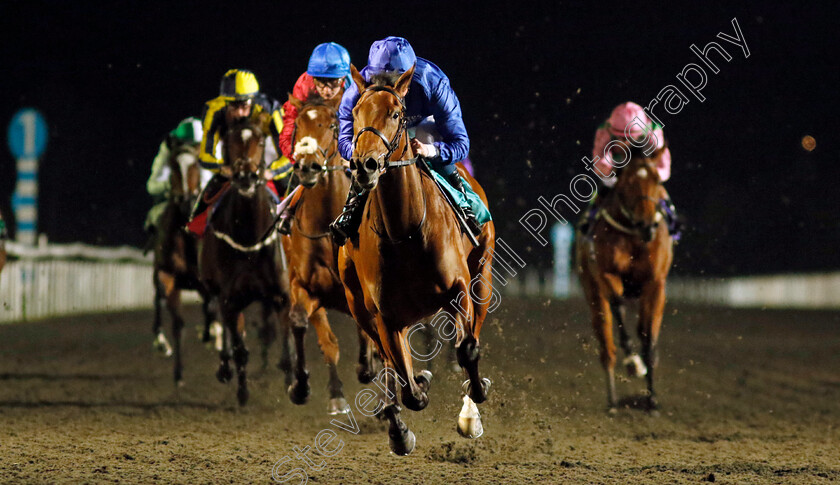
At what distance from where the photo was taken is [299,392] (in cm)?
716

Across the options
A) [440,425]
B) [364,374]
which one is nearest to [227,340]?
[364,374]

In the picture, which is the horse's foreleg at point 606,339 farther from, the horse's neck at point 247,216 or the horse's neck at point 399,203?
the horse's neck at point 399,203

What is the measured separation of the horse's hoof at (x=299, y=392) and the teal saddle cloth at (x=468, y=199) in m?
1.94

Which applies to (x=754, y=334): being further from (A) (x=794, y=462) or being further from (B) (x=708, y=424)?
(A) (x=794, y=462)

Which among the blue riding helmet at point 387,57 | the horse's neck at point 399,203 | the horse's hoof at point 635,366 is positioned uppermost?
the blue riding helmet at point 387,57

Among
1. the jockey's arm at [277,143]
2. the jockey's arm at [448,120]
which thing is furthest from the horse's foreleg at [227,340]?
the jockey's arm at [448,120]

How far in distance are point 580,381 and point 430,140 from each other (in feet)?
17.7

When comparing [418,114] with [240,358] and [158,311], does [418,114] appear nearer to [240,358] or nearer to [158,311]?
[240,358]

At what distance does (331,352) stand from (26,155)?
49.3 ft

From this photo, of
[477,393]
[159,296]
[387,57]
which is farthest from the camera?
[159,296]

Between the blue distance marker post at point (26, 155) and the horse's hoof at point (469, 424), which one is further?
the blue distance marker post at point (26, 155)

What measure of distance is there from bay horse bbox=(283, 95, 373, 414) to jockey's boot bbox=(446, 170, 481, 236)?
1193 millimetres

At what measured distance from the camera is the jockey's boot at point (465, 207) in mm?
6000

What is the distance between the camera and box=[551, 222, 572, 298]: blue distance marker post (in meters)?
58.4
